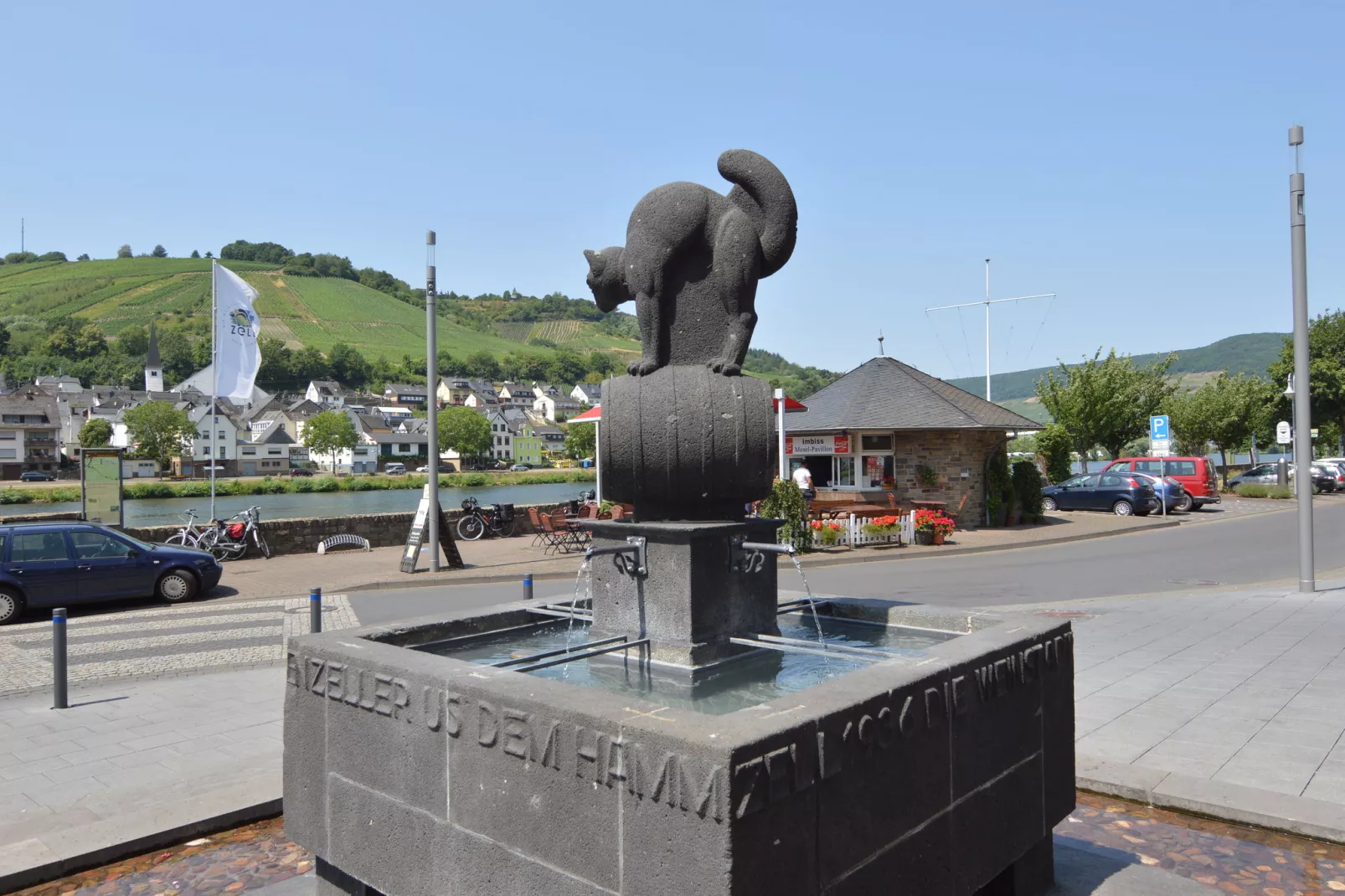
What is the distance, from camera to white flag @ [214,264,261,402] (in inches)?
840

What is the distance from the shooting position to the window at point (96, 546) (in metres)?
13.5

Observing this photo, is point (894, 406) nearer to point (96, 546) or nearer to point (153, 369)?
point (96, 546)

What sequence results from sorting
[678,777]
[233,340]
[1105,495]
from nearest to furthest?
1. [678,777]
2. [233,340]
3. [1105,495]

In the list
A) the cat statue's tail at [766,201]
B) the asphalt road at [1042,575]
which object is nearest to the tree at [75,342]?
the asphalt road at [1042,575]

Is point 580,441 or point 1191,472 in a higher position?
point 580,441

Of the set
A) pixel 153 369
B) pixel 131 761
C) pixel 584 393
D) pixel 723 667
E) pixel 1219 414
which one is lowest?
pixel 131 761


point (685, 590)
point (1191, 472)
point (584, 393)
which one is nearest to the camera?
point (685, 590)

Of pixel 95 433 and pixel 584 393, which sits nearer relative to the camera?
pixel 95 433

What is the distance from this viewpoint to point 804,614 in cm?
571

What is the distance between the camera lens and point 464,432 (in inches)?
4218

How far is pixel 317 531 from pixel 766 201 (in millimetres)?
18021

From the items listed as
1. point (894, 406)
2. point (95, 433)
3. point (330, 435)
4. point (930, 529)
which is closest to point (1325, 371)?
point (894, 406)

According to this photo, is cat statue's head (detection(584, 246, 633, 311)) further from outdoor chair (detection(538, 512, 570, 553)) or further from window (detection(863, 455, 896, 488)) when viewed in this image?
window (detection(863, 455, 896, 488))

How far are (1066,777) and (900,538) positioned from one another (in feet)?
56.5
